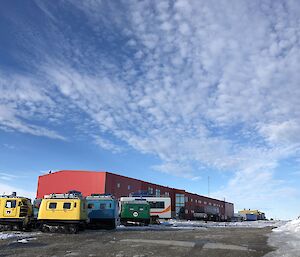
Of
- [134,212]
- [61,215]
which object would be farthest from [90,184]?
[61,215]

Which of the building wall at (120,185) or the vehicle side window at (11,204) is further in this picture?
the building wall at (120,185)

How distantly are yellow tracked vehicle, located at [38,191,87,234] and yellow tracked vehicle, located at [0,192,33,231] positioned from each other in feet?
6.10

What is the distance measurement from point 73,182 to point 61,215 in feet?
123

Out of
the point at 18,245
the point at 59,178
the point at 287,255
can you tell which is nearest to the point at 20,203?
the point at 18,245

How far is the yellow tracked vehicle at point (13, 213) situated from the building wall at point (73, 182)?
32279mm

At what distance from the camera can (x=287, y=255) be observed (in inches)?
453

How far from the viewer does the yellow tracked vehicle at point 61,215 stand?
2059 centimetres

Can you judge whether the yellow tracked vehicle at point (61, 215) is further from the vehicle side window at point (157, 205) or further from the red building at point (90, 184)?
the red building at point (90, 184)

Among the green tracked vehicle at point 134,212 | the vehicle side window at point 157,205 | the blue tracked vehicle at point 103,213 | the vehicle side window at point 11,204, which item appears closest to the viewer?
the vehicle side window at point 11,204

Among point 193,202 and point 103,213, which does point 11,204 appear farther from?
point 193,202

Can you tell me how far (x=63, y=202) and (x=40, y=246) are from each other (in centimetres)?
739

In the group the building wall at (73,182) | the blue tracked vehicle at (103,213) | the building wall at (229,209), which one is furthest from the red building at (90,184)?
the building wall at (229,209)

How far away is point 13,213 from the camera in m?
21.9

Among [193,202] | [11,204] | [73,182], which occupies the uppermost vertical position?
[73,182]
